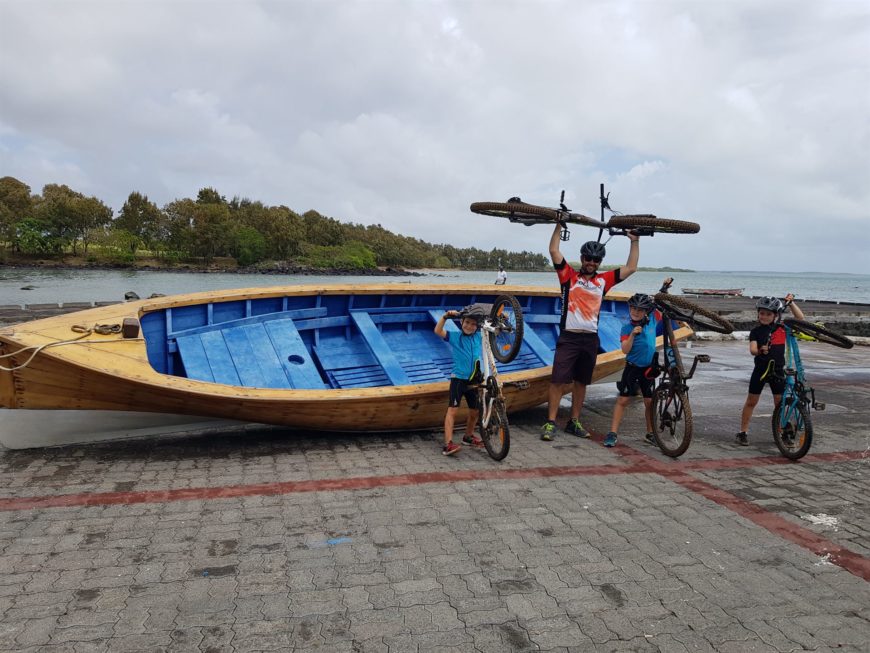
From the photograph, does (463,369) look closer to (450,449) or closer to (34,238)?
(450,449)

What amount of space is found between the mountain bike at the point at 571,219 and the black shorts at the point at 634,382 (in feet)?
5.15

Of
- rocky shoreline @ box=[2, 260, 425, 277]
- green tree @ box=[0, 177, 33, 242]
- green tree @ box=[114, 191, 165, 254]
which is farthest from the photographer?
green tree @ box=[114, 191, 165, 254]

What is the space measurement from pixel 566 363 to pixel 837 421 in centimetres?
455

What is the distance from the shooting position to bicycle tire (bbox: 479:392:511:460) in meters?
5.19

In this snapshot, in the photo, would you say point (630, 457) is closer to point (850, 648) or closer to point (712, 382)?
point (850, 648)

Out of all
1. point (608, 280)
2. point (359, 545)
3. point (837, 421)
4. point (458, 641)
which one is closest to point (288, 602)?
point (359, 545)

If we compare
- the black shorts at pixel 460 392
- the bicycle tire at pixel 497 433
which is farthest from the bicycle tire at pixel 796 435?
the black shorts at pixel 460 392

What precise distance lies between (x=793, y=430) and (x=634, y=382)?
1.66 metres

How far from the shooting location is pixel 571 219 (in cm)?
617

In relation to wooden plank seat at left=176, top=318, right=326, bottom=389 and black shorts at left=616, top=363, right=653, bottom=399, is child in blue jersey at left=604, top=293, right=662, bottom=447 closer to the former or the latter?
black shorts at left=616, top=363, right=653, bottom=399

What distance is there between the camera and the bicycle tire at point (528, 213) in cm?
602

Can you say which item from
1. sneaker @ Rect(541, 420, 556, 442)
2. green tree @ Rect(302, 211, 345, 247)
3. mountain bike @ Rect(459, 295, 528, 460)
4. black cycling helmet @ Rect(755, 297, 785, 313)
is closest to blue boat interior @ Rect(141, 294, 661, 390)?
mountain bike @ Rect(459, 295, 528, 460)

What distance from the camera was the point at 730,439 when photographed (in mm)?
6551

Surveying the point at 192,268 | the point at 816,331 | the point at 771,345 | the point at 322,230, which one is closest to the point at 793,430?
the point at 771,345
